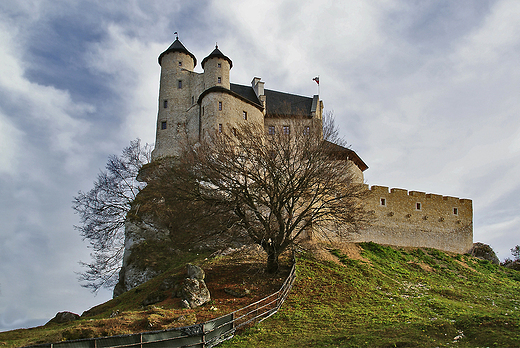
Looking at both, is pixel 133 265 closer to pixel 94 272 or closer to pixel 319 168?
pixel 94 272

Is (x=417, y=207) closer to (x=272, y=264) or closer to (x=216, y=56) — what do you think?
(x=272, y=264)

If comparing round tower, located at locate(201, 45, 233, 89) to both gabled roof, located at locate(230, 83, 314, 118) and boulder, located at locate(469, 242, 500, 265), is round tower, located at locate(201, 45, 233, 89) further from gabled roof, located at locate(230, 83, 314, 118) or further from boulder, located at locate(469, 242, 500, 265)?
boulder, located at locate(469, 242, 500, 265)

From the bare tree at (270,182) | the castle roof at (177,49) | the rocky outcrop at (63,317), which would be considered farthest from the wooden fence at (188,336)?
the castle roof at (177,49)

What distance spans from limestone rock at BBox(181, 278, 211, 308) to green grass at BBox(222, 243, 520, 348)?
3.74 meters

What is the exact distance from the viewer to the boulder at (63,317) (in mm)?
20953

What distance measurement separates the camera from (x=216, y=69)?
42438mm

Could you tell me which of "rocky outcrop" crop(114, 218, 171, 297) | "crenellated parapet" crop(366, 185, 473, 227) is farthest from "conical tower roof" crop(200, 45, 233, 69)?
"crenellated parapet" crop(366, 185, 473, 227)

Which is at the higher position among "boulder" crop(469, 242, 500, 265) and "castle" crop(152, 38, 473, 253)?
"castle" crop(152, 38, 473, 253)

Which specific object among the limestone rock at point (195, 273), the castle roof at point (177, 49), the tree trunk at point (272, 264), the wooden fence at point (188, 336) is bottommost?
the wooden fence at point (188, 336)

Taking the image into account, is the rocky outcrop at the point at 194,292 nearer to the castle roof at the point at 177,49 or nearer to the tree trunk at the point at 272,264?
the tree trunk at the point at 272,264

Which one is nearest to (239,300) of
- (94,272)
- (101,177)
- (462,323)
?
(462,323)

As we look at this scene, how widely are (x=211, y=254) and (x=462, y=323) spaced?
16140 millimetres

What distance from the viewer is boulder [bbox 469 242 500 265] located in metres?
38.5

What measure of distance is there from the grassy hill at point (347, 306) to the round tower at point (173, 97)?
17840mm
